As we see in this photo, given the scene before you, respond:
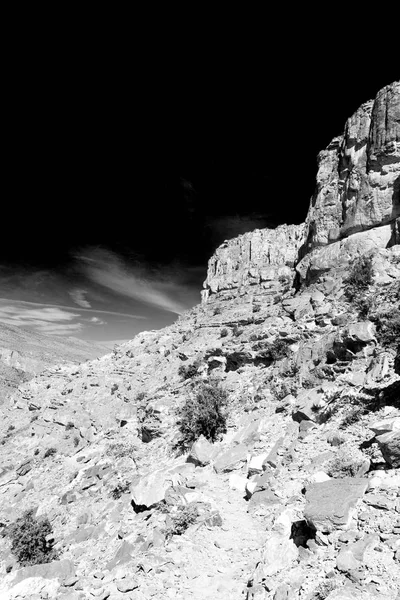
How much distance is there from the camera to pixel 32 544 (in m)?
9.62

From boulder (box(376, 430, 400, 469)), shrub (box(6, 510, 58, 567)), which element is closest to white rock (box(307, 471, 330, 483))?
boulder (box(376, 430, 400, 469))

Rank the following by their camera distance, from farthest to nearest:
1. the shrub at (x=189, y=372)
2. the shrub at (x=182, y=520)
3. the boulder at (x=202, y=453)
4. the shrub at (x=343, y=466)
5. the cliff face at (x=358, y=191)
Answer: the cliff face at (x=358, y=191), the shrub at (x=189, y=372), the boulder at (x=202, y=453), the shrub at (x=182, y=520), the shrub at (x=343, y=466)

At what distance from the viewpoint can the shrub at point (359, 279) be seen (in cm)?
2036

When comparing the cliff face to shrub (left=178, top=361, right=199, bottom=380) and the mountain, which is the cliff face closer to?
shrub (left=178, top=361, right=199, bottom=380)

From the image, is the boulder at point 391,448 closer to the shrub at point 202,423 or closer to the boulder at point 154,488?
the boulder at point 154,488

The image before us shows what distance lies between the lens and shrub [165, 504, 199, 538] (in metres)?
7.80

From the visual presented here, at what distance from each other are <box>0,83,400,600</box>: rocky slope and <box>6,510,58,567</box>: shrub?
41 centimetres

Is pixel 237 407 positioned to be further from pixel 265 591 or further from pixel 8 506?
pixel 8 506

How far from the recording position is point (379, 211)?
26.7 metres

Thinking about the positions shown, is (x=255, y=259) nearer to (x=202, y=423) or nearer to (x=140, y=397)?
(x=140, y=397)

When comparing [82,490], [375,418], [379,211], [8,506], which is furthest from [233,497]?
[379,211]

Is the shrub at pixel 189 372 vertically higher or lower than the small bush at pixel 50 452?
higher

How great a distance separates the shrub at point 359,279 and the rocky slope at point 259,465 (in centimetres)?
30

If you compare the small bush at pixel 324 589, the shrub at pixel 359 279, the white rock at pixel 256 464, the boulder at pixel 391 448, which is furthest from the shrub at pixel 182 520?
the shrub at pixel 359 279
